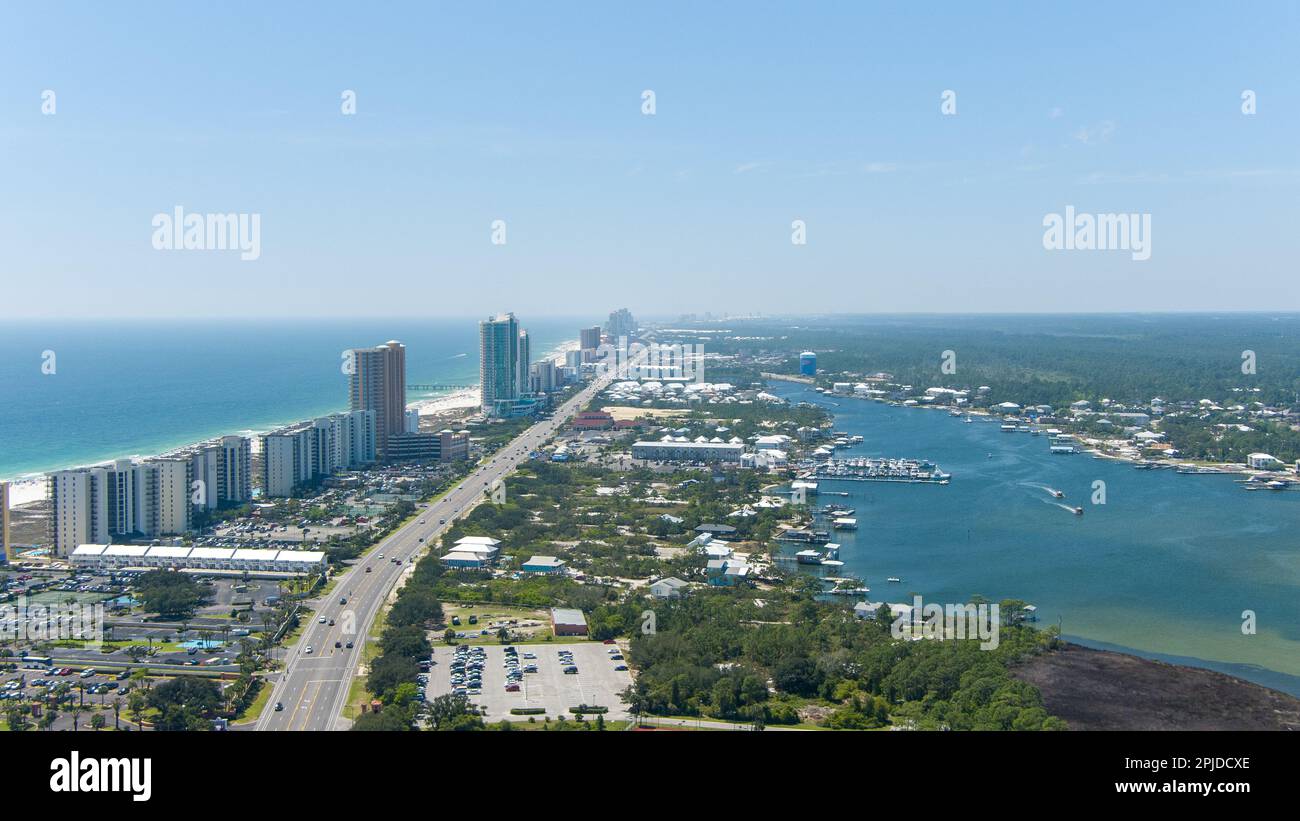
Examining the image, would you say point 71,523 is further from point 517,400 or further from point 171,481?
point 517,400

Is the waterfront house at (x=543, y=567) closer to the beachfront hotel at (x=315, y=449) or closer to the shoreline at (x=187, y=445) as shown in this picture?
the shoreline at (x=187, y=445)

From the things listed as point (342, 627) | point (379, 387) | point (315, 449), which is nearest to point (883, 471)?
point (379, 387)

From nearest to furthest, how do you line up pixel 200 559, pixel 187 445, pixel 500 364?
pixel 200 559 → pixel 187 445 → pixel 500 364

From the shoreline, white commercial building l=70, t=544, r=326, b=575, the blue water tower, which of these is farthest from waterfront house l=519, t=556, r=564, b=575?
the blue water tower

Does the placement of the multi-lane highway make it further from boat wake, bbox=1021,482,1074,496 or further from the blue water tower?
the blue water tower

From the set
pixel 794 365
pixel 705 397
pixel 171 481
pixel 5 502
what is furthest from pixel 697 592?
pixel 794 365

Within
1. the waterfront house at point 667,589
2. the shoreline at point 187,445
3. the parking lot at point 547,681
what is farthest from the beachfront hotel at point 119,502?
the waterfront house at point 667,589

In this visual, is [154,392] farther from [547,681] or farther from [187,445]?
[547,681]
